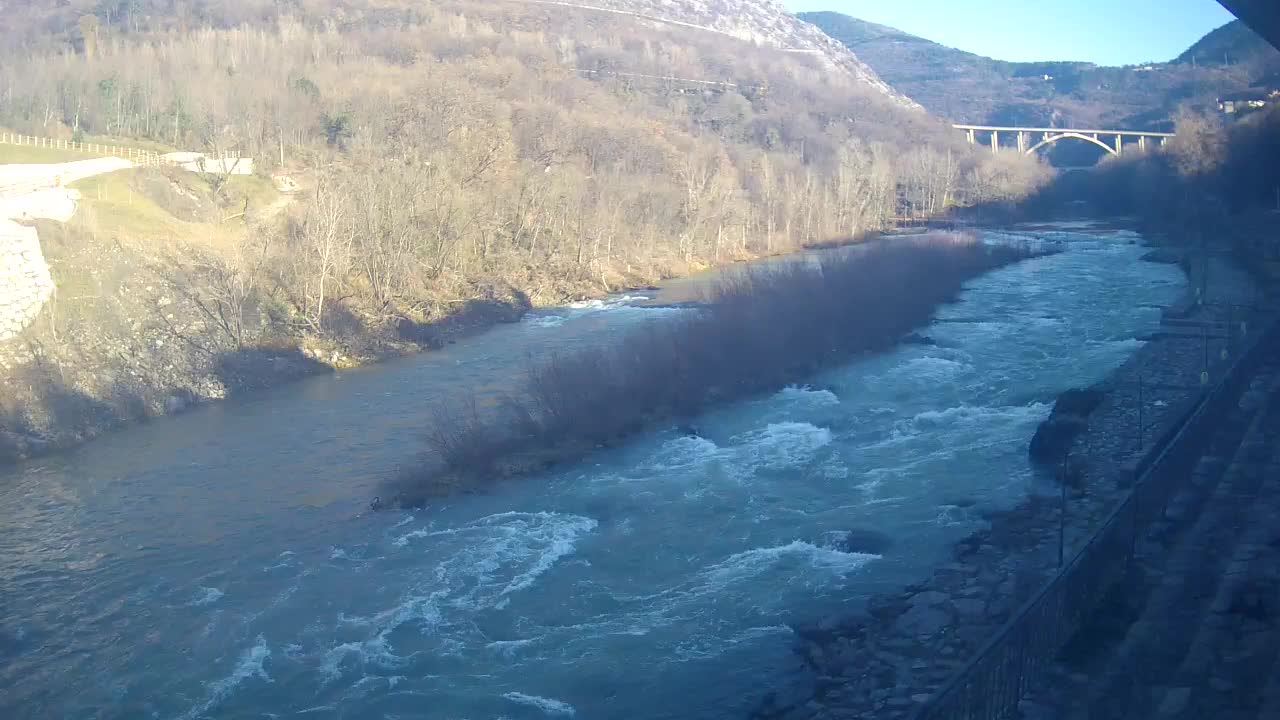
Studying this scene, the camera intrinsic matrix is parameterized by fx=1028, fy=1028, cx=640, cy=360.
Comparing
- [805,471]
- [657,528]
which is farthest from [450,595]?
[805,471]

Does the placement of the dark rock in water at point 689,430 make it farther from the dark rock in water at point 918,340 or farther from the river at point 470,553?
the dark rock in water at point 918,340

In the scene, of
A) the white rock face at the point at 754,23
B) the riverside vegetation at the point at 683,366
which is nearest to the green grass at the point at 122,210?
the riverside vegetation at the point at 683,366

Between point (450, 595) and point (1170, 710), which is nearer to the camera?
point (1170, 710)

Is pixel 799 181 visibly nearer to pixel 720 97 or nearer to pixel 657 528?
Answer: pixel 720 97

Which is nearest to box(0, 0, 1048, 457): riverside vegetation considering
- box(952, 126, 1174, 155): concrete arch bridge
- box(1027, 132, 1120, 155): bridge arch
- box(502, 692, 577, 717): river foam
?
box(1027, 132, 1120, 155): bridge arch

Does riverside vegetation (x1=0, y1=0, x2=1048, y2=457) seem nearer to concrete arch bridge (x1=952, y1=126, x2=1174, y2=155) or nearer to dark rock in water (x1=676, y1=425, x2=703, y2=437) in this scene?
concrete arch bridge (x1=952, y1=126, x2=1174, y2=155)

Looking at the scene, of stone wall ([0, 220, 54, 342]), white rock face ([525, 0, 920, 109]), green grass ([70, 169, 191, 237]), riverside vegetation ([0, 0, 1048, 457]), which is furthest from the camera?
white rock face ([525, 0, 920, 109])
